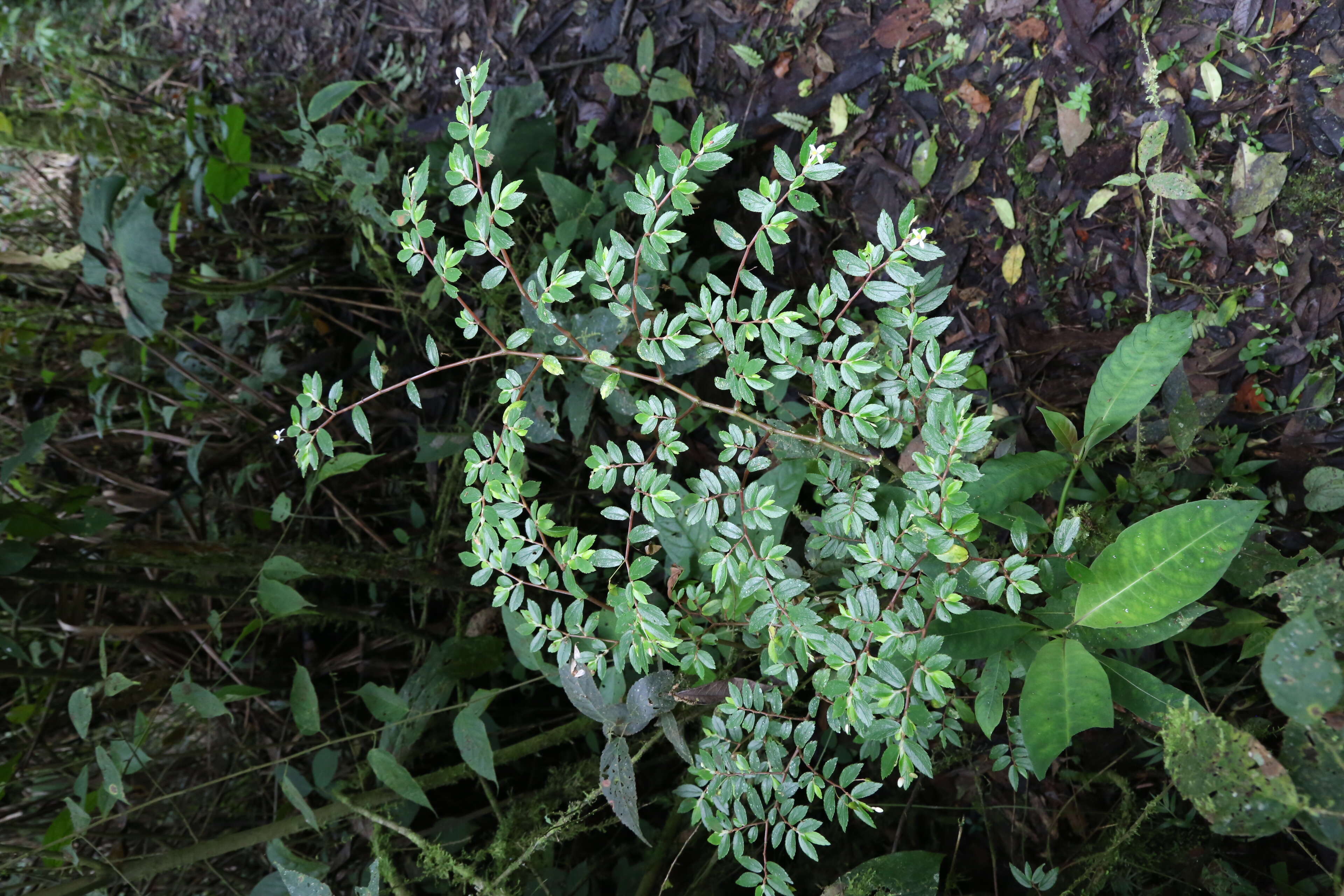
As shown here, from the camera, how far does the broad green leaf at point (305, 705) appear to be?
155 cm

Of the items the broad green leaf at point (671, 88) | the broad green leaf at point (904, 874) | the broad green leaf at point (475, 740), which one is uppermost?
the broad green leaf at point (671, 88)

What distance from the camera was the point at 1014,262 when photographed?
5.62ft

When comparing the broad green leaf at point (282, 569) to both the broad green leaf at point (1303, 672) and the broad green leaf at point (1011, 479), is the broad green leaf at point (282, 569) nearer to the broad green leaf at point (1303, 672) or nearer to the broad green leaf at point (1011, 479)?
the broad green leaf at point (1011, 479)

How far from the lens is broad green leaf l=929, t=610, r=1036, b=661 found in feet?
3.78

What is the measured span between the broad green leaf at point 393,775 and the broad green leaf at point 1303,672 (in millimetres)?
1319

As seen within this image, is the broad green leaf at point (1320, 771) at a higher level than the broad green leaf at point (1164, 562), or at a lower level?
lower

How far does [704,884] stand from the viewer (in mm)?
1538

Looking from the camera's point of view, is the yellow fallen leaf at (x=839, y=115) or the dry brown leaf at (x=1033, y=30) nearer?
the dry brown leaf at (x=1033, y=30)

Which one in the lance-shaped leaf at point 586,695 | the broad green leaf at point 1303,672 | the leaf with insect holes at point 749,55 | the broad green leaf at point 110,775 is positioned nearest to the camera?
the broad green leaf at point 1303,672

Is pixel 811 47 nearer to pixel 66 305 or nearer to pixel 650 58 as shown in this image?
pixel 650 58

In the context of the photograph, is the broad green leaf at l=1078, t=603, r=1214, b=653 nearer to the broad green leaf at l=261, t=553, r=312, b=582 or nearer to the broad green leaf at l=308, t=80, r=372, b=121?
the broad green leaf at l=261, t=553, r=312, b=582

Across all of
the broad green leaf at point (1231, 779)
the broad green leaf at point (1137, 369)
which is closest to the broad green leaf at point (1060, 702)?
the broad green leaf at point (1231, 779)

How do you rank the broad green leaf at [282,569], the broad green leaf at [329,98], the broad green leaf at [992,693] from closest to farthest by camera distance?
the broad green leaf at [992,693], the broad green leaf at [282,569], the broad green leaf at [329,98]

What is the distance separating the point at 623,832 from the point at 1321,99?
209cm
